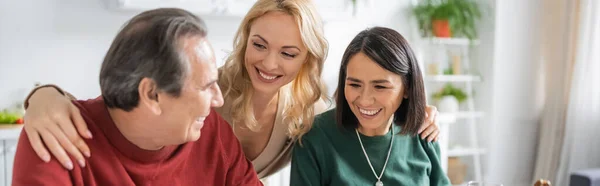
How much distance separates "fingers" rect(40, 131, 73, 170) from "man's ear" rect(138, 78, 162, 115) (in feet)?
0.58

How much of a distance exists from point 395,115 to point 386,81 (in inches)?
10.6

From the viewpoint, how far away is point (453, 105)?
4500mm

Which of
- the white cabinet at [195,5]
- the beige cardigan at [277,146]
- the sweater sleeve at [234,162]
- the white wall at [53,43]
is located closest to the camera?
the sweater sleeve at [234,162]

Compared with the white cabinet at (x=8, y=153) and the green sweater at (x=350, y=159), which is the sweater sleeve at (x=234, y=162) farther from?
the white cabinet at (x=8, y=153)

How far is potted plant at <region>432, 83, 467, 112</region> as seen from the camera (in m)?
4.50

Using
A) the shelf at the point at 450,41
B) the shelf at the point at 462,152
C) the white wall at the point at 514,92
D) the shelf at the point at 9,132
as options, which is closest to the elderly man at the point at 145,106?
the shelf at the point at 9,132

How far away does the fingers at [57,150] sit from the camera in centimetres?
118

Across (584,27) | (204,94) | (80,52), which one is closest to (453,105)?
(584,27)

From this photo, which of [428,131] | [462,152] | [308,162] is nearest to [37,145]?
[308,162]

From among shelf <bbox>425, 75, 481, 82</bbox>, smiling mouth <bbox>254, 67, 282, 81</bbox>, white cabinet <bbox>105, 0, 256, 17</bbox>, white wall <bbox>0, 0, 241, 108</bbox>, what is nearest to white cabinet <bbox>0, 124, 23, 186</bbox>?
white wall <bbox>0, 0, 241, 108</bbox>

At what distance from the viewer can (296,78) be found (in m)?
2.07

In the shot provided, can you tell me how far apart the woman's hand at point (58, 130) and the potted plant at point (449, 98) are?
359 cm

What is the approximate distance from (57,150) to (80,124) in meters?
0.08

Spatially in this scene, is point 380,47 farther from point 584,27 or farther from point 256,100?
point 584,27
